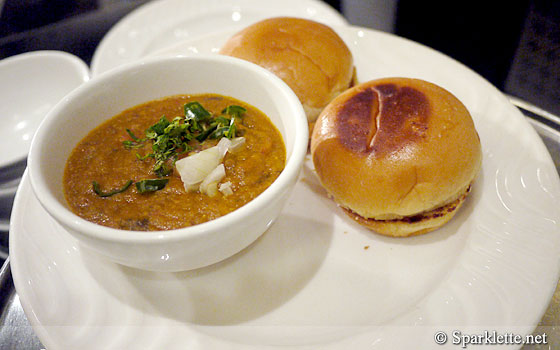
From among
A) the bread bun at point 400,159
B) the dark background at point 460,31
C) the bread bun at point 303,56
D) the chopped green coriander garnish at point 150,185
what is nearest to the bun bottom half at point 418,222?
the bread bun at point 400,159

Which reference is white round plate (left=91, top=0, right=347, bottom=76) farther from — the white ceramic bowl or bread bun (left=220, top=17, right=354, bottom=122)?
the white ceramic bowl

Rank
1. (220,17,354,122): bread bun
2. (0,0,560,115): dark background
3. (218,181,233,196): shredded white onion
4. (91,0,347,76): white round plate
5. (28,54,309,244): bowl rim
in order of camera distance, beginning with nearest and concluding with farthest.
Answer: (28,54,309,244): bowl rim
(218,181,233,196): shredded white onion
(220,17,354,122): bread bun
(91,0,347,76): white round plate
(0,0,560,115): dark background

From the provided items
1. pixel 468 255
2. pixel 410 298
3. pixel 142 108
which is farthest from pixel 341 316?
pixel 142 108

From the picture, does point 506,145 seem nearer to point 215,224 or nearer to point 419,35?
point 215,224

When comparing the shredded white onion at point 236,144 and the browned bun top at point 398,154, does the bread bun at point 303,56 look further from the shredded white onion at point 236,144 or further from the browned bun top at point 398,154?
the shredded white onion at point 236,144

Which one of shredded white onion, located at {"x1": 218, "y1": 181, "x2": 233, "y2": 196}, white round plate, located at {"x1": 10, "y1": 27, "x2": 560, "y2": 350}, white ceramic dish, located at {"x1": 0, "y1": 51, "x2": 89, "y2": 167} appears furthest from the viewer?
white ceramic dish, located at {"x1": 0, "y1": 51, "x2": 89, "y2": 167}

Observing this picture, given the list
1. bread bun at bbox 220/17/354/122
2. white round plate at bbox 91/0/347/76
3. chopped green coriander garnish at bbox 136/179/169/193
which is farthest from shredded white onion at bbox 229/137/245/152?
white round plate at bbox 91/0/347/76
